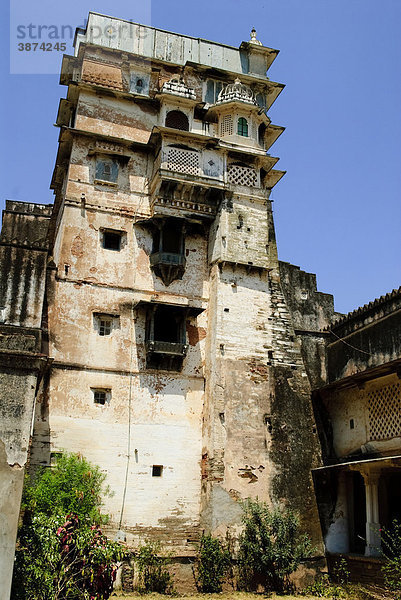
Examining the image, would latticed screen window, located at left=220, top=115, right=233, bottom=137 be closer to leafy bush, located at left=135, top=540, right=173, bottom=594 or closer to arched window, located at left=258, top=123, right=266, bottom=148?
arched window, located at left=258, top=123, right=266, bottom=148

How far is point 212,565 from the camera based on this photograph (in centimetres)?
1809

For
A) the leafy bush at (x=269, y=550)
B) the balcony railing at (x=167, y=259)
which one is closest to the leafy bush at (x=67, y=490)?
the leafy bush at (x=269, y=550)

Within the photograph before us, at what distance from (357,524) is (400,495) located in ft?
5.89

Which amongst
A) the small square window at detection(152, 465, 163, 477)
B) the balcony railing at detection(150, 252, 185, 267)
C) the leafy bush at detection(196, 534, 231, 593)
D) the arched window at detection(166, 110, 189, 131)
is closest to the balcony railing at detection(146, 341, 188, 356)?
the balcony railing at detection(150, 252, 185, 267)

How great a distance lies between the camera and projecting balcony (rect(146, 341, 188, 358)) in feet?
66.0

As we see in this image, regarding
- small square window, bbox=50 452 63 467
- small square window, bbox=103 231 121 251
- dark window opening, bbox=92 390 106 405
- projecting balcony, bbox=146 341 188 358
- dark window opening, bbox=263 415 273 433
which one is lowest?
small square window, bbox=50 452 63 467

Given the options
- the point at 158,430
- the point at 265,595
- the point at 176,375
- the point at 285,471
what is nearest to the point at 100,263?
the point at 176,375

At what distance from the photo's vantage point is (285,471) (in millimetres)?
19844

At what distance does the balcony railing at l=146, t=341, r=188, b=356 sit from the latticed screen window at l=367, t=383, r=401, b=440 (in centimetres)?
596

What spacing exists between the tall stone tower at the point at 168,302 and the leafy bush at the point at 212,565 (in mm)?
677

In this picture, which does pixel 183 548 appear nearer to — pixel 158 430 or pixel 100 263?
pixel 158 430

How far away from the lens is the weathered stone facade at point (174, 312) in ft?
62.5

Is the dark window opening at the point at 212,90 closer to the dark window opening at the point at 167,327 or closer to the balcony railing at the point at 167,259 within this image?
the balcony railing at the point at 167,259

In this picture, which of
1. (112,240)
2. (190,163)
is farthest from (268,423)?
(190,163)
